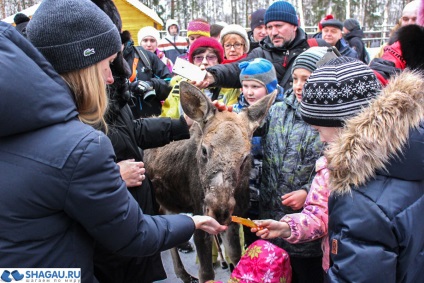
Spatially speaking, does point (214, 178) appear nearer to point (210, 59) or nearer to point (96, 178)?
point (96, 178)

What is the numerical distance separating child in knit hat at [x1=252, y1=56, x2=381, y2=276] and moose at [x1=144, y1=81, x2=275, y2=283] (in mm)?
552

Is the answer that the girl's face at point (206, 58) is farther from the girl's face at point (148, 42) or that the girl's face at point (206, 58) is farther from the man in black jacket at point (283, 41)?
the girl's face at point (148, 42)

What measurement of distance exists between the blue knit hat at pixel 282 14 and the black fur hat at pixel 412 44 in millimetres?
1509

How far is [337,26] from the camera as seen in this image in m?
9.55

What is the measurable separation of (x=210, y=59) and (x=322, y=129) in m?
3.03

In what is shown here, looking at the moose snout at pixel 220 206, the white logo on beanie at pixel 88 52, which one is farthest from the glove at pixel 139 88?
the white logo on beanie at pixel 88 52

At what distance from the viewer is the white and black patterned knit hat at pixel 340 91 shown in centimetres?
209

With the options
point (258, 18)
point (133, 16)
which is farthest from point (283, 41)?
point (133, 16)

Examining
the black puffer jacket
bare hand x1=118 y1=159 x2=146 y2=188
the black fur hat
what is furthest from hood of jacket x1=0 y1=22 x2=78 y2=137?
the black fur hat

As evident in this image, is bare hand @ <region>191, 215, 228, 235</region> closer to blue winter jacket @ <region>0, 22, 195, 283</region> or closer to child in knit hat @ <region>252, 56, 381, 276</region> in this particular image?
child in knit hat @ <region>252, 56, 381, 276</region>

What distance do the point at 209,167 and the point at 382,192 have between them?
4.98 ft

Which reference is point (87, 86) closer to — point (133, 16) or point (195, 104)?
point (195, 104)

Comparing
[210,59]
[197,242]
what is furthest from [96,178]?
[210,59]

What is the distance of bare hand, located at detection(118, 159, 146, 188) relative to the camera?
2.73 m
